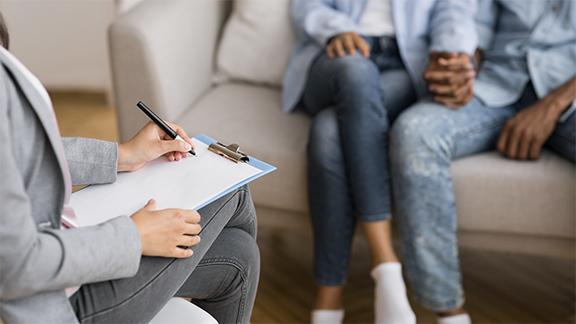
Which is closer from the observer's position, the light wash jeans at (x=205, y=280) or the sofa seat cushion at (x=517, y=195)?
the light wash jeans at (x=205, y=280)

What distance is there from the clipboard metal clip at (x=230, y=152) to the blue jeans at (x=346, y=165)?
478 mm

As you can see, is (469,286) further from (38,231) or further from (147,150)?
(38,231)

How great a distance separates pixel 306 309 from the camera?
1430mm

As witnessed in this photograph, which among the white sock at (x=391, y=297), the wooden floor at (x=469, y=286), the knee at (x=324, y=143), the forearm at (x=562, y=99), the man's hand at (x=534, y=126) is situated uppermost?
the forearm at (x=562, y=99)

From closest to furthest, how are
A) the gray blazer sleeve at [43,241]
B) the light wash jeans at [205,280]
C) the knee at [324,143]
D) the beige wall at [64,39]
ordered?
1. the gray blazer sleeve at [43,241]
2. the light wash jeans at [205,280]
3. the knee at [324,143]
4. the beige wall at [64,39]

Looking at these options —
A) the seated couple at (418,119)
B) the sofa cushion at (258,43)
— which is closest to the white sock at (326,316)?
the seated couple at (418,119)

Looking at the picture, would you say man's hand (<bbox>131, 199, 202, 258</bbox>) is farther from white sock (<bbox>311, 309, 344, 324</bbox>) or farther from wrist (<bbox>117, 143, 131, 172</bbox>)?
white sock (<bbox>311, 309, 344, 324</bbox>)

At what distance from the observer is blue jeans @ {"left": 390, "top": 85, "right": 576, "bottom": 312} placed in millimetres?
1218

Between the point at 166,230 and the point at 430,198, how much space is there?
2.33 feet

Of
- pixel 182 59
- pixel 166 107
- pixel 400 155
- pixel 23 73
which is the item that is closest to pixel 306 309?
pixel 400 155

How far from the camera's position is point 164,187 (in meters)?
0.75

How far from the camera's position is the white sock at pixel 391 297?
1175 mm

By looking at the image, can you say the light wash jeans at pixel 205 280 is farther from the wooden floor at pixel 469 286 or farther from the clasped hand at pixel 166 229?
the wooden floor at pixel 469 286

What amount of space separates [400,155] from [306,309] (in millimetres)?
470
